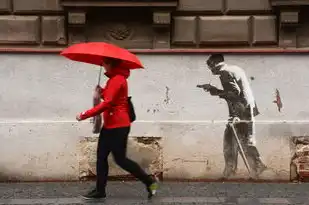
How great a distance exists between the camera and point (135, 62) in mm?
6621

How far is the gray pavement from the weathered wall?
→ 1806 millimetres

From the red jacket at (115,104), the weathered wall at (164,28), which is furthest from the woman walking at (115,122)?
the weathered wall at (164,28)

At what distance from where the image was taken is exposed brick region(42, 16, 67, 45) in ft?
26.6

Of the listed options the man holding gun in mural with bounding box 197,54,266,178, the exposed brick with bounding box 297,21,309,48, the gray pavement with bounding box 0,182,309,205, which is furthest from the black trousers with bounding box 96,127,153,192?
the exposed brick with bounding box 297,21,309,48

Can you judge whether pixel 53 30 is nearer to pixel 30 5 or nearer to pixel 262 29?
pixel 30 5

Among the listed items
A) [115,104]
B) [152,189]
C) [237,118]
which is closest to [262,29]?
[237,118]

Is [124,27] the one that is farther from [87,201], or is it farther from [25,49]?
[87,201]

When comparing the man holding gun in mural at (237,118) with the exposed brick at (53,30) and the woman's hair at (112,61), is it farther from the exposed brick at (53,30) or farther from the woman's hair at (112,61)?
the exposed brick at (53,30)

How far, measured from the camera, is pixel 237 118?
817 centimetres

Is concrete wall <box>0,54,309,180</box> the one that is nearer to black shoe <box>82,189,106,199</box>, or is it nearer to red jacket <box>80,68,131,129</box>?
black shoe <box>82,189,106,199</box>

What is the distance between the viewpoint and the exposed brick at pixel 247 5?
8148mm

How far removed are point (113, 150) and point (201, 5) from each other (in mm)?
2571

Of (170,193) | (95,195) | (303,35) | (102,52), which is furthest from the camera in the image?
(303,35)

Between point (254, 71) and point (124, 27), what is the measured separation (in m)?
1.80
